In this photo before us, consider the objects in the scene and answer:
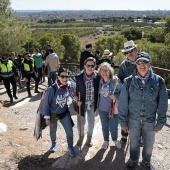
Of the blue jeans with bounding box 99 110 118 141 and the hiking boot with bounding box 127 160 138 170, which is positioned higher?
the blue jeans with bounding box 99 110 118 141

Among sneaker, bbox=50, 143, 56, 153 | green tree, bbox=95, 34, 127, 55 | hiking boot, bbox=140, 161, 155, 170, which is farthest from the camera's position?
green tree, bbox=95, 34, 127, 55

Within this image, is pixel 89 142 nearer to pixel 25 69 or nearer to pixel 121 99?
pixel 121 99

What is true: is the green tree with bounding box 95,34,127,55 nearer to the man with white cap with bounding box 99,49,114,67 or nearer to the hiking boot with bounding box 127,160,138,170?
the man with white cap with bounding box 99,49,114,67

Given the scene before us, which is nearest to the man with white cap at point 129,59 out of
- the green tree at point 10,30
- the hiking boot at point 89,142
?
the hiking boot at point 89,142

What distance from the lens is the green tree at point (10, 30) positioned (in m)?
23.5

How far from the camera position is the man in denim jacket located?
341 centimetres

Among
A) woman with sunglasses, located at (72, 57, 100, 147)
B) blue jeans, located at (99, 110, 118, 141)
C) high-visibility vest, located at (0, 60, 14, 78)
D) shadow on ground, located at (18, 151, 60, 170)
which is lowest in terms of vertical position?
shadow on ground, located at (18, 151, 60, 170)

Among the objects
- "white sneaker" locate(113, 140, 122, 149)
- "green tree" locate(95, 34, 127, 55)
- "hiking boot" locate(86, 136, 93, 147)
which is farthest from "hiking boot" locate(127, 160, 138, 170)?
"green tree" locate(95, 34, 127, 55)

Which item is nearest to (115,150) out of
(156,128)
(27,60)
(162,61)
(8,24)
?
(156,128)

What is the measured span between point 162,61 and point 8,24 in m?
21.1

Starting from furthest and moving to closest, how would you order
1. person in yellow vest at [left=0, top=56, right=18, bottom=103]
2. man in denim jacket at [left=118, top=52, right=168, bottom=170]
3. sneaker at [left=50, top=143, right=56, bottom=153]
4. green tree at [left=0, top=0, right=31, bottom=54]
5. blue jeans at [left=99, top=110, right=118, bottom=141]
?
green tree at [left=0, top=0, right=31, bottom=54]
person in yellow vest at [left=0, top=56, right=18, bottom=103]
sneaker at [left=50, top=143, right=56, bottom=153]
blue jeans at [left=99, top=110, right=118, bottom=141]
man in denim jacket at [left=118, top=52, right=168, bottom=170]

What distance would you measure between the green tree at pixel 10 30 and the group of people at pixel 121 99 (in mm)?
20914

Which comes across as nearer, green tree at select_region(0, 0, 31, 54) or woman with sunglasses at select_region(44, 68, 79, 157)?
woman with sunglasses at select_region(44, 68, 79, 157)

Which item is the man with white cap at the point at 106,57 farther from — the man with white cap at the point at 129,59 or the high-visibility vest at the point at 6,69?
the high-visibility vest at the point at 6,69
